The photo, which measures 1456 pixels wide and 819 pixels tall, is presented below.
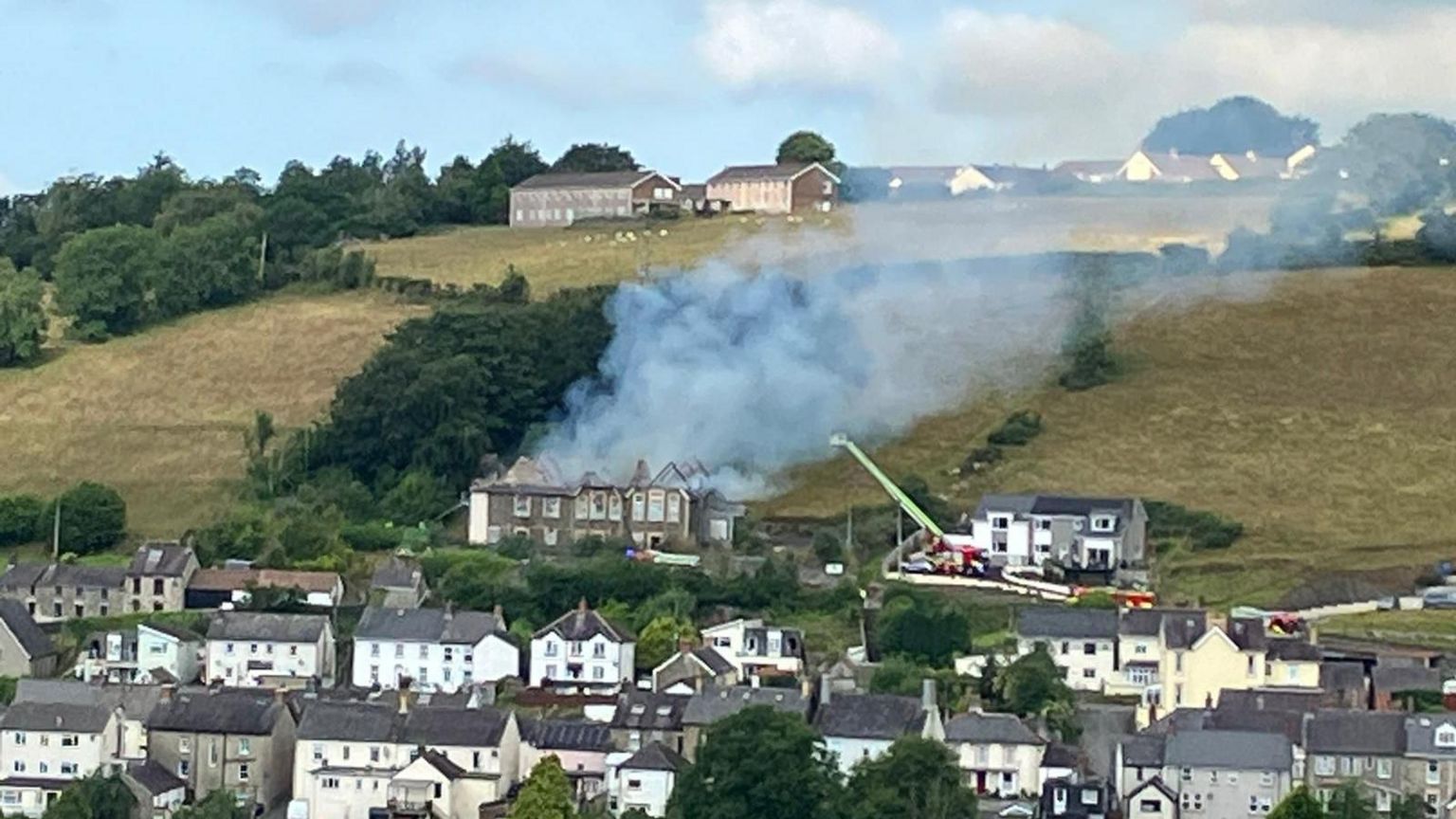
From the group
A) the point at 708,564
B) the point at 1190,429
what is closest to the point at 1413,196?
the point at 1190,429

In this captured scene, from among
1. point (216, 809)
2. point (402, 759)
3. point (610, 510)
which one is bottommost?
point (216, 809)

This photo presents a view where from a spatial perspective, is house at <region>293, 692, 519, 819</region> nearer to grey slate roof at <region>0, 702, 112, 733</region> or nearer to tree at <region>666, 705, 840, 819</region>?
grey slate roof at <region>0, 702, 112, 733</region>

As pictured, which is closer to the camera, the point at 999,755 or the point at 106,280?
the point at 999,755

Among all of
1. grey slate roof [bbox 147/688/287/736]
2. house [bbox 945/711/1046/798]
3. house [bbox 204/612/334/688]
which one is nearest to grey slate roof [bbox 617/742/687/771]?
house [bbox 945/711/1046/798]

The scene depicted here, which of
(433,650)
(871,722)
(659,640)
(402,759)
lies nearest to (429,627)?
(433,650)

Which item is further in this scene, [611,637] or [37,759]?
[611,637]

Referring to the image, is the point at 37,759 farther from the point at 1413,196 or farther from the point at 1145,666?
the point at 1413,196

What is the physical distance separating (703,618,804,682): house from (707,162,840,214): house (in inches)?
1670

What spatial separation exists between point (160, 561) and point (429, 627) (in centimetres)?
940

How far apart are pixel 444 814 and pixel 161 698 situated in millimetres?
6950

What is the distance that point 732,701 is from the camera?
2729 inches

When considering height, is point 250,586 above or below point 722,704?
above

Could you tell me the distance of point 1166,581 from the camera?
3209 inches

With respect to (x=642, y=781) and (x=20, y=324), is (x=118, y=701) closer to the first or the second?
(x=642, y=781)
